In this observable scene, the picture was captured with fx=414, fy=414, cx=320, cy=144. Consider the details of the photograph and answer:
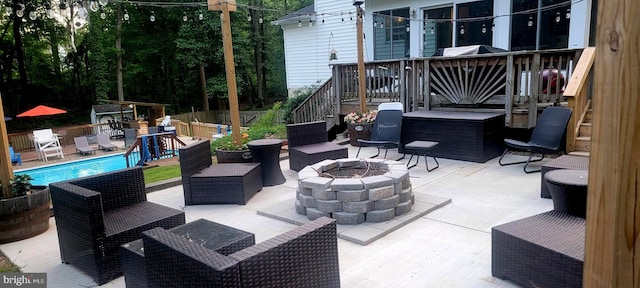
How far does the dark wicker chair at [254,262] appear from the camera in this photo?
198cm

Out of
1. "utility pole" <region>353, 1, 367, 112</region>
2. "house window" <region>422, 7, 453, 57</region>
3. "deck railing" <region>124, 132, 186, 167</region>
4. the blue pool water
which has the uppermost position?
"house window" <region>422, 7, 453, 57</region>

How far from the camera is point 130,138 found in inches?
685

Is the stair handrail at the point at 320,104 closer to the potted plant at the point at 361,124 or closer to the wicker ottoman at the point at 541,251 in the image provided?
the potted plant at the point at 361,124

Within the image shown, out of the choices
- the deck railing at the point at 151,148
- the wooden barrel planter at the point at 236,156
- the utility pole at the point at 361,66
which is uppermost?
the utility pole at the point at 361,66

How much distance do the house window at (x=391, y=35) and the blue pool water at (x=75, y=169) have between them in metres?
9.12

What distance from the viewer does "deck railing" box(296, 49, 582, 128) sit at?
669cm

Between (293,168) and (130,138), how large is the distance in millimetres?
13081

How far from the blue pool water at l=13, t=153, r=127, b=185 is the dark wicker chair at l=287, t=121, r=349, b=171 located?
28.4 ft

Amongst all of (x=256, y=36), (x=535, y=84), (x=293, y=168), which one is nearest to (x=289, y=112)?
(x=293, y=168)

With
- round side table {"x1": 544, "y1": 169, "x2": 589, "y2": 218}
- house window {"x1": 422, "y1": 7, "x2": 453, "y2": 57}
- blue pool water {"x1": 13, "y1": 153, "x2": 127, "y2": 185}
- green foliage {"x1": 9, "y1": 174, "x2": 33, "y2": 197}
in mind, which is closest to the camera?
round side table {"x1": 544, "y1": 169, "x2": 589, "y2": 218}

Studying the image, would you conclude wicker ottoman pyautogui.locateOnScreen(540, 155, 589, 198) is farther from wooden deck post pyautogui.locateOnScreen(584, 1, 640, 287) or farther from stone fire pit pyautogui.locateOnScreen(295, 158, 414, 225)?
wooden deck post pyautogui.locateOnScreen(584, 1, 640, 287)


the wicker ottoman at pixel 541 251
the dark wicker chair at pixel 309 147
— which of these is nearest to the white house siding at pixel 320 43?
the dark wicker chair at pixel 309 147

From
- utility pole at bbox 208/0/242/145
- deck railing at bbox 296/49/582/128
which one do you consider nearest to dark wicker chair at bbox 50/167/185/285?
utility pole at bbox 208/0/242/145

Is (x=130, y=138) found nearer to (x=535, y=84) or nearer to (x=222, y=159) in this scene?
(x=222, y=159)
